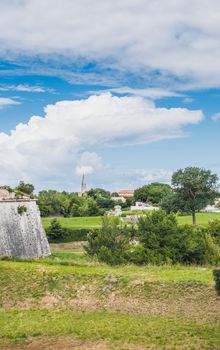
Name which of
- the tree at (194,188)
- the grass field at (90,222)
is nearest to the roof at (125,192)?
the grass field at (90,222)

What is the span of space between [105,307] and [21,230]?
57.7ft

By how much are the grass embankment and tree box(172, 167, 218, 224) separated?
1508 inches

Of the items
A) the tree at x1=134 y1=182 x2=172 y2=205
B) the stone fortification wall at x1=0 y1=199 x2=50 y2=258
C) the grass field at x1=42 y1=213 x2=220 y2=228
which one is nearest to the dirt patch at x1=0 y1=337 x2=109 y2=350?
→ the stone fortification wall at x1=0 y1=199 x2=50 y2=258

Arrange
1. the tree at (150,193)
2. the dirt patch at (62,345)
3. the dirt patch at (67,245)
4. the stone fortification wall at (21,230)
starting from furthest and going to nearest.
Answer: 1. the tree at (150,193)
2. the dirt patch at (67,245)
3. the stone fortification wall at (21,230)
4. the dirt patch at (62,345)

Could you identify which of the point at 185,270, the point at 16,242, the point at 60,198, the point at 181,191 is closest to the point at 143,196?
the point at 60,198

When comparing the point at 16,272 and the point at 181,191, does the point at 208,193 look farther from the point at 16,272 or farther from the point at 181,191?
the point at 16,272

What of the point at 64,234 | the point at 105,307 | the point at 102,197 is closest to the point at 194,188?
the point at 64,234

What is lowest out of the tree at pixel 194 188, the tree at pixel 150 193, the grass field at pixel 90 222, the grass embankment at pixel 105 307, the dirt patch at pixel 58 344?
the dirt patch at pixel 58 344

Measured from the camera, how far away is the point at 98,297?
19234mm

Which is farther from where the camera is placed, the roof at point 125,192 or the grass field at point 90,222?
the roof at point 125,192

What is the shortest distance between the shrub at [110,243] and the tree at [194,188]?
27.1m

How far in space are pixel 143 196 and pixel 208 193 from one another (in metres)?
69.7

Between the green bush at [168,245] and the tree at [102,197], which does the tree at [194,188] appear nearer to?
the green bush at [168,245]

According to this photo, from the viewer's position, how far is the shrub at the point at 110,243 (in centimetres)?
3212
